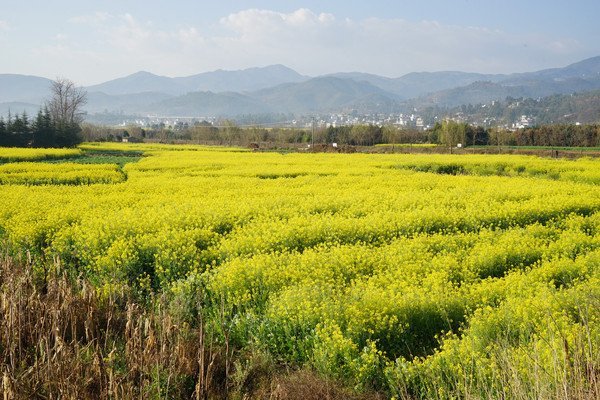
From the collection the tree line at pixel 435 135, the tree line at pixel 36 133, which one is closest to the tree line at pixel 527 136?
the tree line at pixel 435 135

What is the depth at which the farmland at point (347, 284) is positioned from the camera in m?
4.68

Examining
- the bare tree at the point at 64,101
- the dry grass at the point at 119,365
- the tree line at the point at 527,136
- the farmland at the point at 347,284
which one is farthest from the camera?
the bare tree at the point at 64,101

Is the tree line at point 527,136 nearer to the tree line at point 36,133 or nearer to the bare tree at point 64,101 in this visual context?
the tree line at point 36,133

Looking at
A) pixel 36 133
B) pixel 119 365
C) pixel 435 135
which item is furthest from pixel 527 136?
pixel 119 365

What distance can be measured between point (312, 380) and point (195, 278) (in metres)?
3.54

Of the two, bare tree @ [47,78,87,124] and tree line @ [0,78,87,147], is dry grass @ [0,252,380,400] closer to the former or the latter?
tree line @ [0,78,87,147]

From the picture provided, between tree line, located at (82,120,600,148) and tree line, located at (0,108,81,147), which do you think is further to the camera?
tree line, located at (82,120,600,148)

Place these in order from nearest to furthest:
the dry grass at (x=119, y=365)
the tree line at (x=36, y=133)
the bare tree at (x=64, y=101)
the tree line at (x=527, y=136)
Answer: the dry grass at (x=119, y=365) → the tree line at (x=36, y=133) → the tree line at (x=527, y=136) → the bare tree at (x=64, y=101)

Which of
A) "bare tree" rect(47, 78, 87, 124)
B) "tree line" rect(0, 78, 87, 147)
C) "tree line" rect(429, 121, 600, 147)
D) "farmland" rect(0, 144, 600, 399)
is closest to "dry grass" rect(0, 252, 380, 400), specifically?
"farmland" rect(0, 144, 600, 399)

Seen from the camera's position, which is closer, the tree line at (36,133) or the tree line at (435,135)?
the tree line at (36,133)

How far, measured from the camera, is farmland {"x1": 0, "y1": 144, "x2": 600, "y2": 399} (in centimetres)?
468

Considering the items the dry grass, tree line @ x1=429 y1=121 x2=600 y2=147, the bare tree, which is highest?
the bare tree

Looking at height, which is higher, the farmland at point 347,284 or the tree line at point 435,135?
the tree line at point 435,135

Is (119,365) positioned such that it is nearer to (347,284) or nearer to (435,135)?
(347,284)
